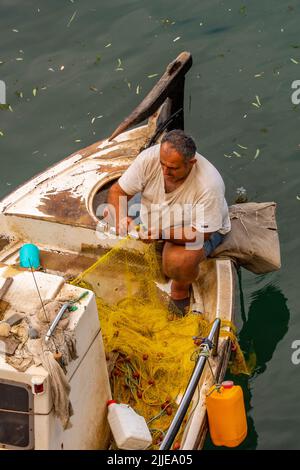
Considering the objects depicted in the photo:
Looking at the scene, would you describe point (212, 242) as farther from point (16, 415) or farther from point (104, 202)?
point (16, 415)

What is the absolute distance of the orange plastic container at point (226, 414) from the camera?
6.84 meters


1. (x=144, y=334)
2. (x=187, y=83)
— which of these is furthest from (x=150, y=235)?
(x=187, y=83)

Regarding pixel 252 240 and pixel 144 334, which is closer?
pixel 144 334

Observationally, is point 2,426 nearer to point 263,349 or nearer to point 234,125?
point 263,349

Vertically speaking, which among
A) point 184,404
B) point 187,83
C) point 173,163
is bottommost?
point 187,83

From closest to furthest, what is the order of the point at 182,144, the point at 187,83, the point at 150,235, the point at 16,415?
the point at 16,415 < the point at 182,144 < the point at 150,235 < the point at 187,83

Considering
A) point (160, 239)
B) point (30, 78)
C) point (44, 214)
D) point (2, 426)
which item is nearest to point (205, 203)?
point (160, 239)

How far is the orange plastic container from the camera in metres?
6.84

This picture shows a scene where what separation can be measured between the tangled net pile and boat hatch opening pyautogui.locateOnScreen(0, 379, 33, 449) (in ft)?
3.85

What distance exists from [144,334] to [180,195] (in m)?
1.25

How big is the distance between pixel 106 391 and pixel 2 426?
39.7 inches

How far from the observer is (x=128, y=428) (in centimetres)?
658

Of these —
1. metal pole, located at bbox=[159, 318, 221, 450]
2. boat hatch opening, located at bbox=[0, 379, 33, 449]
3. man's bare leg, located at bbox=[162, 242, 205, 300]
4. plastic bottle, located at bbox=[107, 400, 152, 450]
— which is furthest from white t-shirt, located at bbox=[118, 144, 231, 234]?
boat hatch opening, located at bbox=[0, 379, 33, 449]

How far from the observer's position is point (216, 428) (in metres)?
6.95
